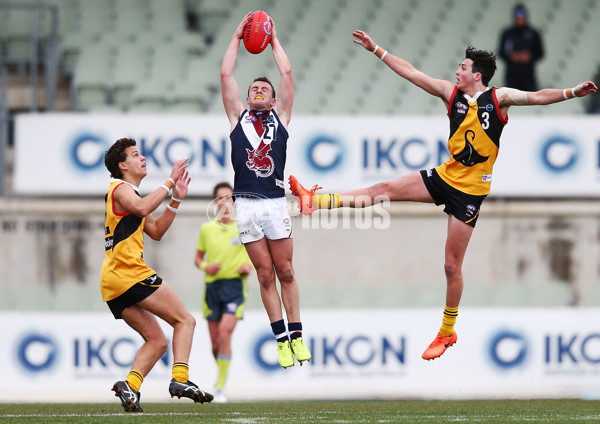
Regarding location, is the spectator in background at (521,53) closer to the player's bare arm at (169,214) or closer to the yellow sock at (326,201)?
the yellow sock at (326,201)

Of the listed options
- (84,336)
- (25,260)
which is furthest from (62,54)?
(84,336)

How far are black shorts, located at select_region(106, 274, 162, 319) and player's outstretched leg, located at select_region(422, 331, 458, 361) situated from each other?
2435 millimetres

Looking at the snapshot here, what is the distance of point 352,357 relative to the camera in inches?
490

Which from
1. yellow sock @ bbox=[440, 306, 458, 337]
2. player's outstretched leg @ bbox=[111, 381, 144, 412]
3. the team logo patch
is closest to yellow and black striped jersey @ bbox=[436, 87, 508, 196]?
the team logo patch

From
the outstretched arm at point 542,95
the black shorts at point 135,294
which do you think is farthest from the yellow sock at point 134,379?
the outstretched arm at point 542,95

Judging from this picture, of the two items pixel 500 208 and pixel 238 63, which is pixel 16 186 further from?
pixel 500 208

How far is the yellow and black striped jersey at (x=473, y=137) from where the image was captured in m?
8.41

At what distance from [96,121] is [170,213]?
5.39 m

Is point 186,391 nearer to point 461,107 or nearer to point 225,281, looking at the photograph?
point 461,107

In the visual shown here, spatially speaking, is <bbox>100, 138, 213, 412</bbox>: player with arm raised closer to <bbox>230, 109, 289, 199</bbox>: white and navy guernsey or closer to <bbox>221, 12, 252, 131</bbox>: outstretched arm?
<bbox>230, 109, 289, 199</bbox>: white and navy guernsey

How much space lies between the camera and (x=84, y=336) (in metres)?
12.2

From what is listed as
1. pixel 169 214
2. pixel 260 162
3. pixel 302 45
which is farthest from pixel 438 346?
pixel 302 45

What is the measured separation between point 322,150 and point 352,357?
285 cm

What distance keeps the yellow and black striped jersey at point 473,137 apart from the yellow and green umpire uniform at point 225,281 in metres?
3.46
